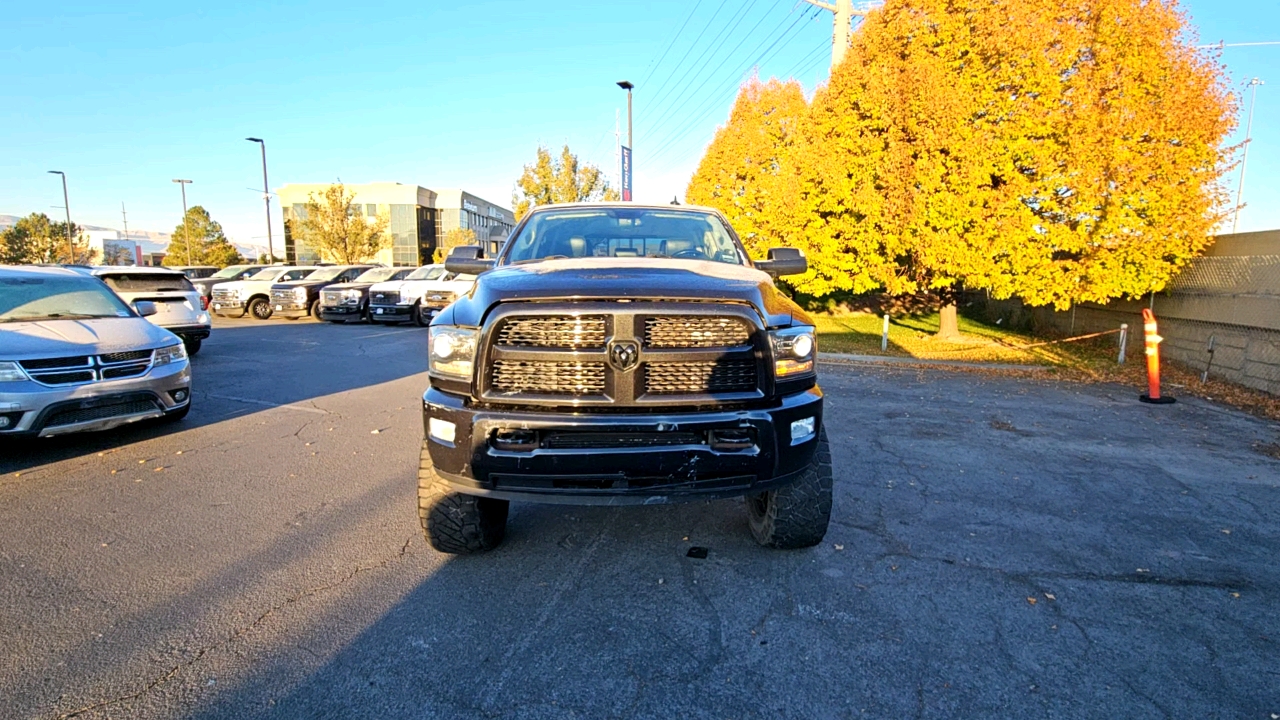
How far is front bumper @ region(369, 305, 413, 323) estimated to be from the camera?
17609 mm

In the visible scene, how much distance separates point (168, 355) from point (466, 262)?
361cm

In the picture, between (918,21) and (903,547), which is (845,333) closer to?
(918,21)

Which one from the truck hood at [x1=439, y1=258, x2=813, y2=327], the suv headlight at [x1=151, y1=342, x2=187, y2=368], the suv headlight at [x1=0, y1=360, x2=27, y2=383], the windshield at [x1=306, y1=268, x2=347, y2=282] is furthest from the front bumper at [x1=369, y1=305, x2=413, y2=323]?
the truck hood at [x1=439, y1=258, x2=813, y2=327]

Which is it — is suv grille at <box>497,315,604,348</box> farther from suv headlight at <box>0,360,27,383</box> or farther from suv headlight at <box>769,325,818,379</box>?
suv headlight at <box>0,360,27,383</box>

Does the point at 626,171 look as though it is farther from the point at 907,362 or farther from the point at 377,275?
the point at 907,362

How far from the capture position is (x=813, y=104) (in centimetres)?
1442

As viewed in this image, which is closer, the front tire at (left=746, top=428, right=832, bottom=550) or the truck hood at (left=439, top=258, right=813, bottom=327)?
the truck hood at (left=439, top=258, right=813, bottom=327)

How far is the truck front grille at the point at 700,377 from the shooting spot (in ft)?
8.97

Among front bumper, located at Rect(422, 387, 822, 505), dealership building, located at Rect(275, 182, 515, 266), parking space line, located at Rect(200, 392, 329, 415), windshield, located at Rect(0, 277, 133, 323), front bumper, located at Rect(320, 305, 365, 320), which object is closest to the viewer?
front bumper, located at Rect(422, 387, 822, 505)

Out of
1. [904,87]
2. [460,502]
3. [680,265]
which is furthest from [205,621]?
[904,87]

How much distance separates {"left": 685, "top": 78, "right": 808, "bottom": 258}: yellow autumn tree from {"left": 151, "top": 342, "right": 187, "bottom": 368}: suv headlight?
14.2 m

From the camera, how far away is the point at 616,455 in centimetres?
259

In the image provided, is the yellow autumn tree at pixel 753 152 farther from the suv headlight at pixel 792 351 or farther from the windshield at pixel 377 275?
the suv headlight at pixel 792 351

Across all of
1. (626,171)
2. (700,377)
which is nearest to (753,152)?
(626,171)
